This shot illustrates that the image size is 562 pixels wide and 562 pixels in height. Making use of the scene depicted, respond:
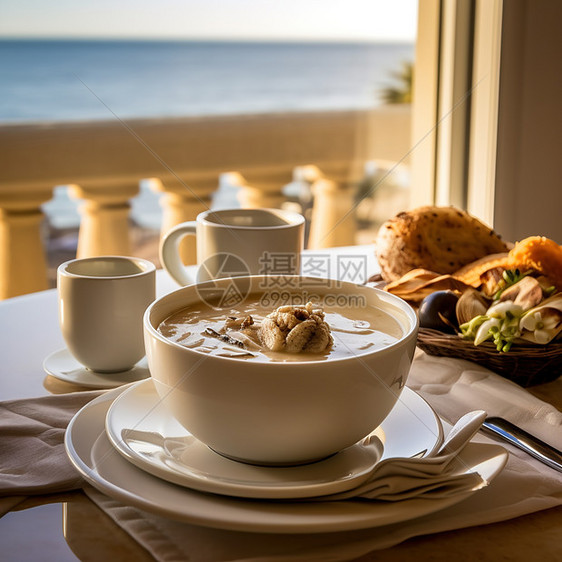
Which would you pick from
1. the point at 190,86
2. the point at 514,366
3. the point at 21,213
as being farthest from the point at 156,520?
the point at 190,86

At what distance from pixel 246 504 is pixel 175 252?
553mm

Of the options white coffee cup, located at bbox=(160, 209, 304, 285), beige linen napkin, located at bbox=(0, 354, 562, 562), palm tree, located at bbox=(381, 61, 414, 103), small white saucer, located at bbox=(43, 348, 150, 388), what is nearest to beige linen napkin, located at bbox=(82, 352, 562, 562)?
beige linen napkin, located at bbox=(0, 354, 562, 562)

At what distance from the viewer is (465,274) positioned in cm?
104

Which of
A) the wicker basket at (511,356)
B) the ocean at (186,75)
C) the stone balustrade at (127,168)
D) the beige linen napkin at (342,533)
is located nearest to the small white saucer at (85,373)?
the beige linen napkin at (342,533)

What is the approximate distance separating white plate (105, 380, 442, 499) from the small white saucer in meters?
0.14

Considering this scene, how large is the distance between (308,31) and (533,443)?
57.1 feet

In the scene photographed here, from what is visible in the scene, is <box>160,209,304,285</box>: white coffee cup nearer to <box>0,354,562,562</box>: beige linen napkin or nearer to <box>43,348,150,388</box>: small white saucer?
<box>43,348,150,388</box>: small white saucer

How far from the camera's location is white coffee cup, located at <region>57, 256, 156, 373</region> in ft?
2.63

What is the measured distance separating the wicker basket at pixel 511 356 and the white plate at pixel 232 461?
0.17 meters

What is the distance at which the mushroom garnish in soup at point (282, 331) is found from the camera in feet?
1.83

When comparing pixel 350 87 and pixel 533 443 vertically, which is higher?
pixel 350 87

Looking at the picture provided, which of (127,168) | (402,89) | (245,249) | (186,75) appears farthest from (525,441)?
(186,75)

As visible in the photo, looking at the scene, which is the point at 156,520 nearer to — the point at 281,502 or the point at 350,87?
the point at 281,502

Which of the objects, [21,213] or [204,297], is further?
[21,213]
